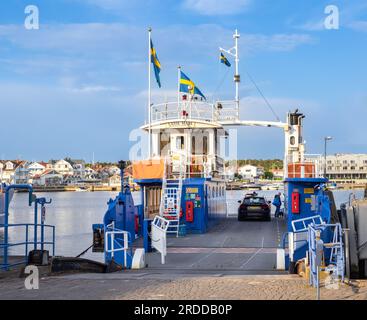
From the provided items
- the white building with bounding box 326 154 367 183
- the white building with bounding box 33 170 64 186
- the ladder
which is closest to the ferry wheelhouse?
the ladder

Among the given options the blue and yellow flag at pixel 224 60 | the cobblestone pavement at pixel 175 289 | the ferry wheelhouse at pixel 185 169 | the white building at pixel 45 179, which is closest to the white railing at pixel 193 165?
the ferry wheelhouse at pixel 185 169

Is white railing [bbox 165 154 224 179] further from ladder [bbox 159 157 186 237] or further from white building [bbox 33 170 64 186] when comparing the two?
white building [bbox 33 170 64 186]

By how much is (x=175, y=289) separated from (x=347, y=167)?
414 feet

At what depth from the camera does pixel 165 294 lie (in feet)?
34.4

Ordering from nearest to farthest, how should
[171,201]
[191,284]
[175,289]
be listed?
[175,289] < [191,284] < [171,201]

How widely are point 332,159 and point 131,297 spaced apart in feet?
373

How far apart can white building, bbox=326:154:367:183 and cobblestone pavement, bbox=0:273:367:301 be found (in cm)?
10610

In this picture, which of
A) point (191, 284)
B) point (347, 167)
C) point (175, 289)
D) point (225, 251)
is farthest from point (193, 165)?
point (347, 167)

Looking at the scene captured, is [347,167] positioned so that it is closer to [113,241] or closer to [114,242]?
[114,242]

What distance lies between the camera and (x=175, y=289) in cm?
1106

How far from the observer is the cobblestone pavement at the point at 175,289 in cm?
1024

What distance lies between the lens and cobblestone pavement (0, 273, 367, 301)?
10.2m
